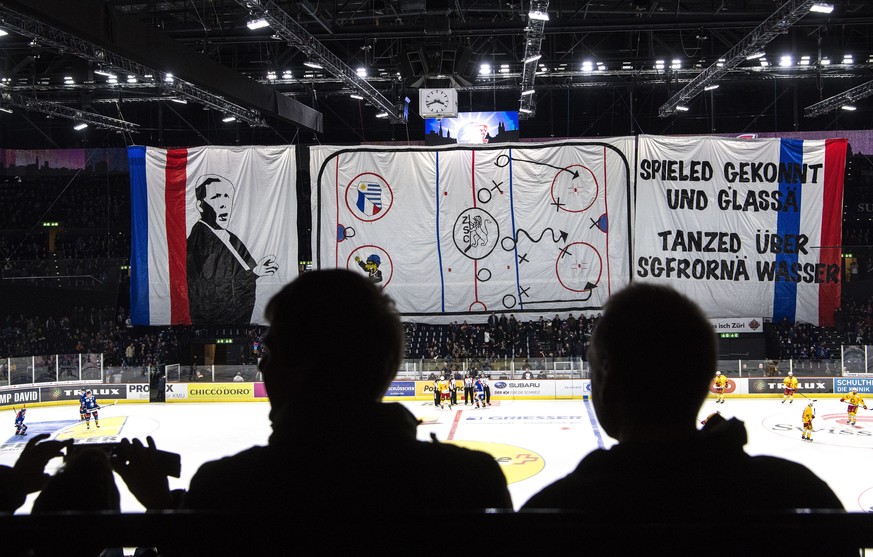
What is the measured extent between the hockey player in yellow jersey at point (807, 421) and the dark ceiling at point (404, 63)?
9.66 meters

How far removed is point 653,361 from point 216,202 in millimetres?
21711

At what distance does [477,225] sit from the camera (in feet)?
70.1

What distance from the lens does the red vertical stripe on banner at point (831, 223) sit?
68.6 ft

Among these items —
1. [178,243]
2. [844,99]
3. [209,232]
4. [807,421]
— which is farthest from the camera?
[844,99]

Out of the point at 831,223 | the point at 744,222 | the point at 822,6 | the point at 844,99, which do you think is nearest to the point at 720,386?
the point at 744,222

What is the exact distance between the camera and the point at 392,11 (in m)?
20.8

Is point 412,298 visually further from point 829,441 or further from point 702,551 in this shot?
point 702,551

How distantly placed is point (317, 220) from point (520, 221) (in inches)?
232

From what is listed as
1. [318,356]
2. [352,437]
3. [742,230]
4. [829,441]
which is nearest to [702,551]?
[352,437]

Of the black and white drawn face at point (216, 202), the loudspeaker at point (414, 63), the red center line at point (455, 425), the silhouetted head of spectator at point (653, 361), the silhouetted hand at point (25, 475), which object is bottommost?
the red center line at point (455, 425)

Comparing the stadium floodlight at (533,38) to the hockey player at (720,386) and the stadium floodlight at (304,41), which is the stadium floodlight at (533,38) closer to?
the stadium floodlight at (304,41)

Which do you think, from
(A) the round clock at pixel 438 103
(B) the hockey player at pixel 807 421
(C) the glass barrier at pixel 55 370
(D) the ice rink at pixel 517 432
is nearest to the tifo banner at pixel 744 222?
(D) the ice rink at pixel 517 432

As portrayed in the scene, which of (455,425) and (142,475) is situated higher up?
(142,475)

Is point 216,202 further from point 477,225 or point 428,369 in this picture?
point 428,369
